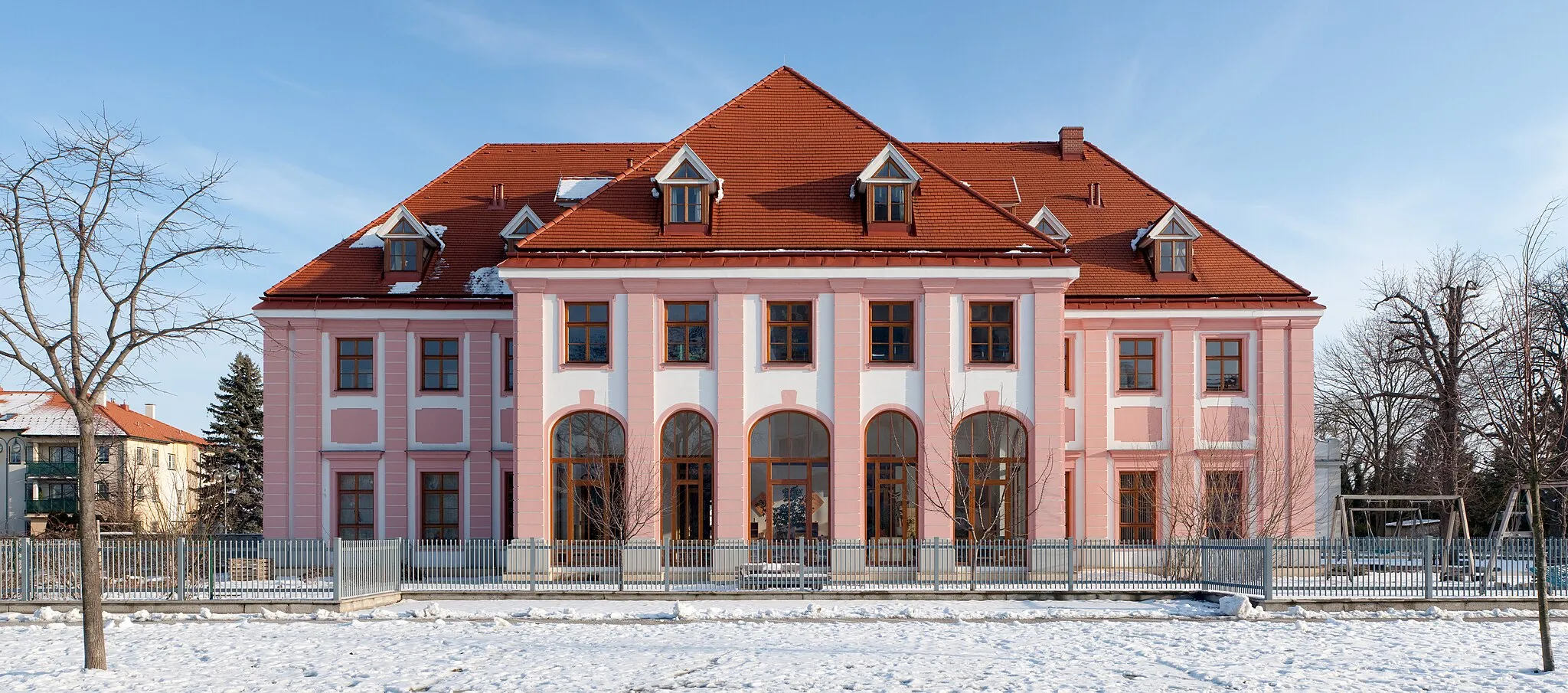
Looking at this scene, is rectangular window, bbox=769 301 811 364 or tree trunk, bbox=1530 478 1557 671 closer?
tree trunk, bbox=1530 478 1557 671

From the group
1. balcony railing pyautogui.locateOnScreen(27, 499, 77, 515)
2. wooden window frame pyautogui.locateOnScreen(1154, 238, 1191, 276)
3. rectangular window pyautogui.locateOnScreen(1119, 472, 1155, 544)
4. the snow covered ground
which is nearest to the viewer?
the snow covered ground

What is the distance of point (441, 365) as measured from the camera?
28672 millimetres

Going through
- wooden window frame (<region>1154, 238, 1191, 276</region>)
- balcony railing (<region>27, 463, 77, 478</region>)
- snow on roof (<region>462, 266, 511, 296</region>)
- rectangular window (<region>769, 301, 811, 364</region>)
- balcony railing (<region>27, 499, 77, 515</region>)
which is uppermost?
wooden window frame (<region>1154, 238, 1191, 276</region>)

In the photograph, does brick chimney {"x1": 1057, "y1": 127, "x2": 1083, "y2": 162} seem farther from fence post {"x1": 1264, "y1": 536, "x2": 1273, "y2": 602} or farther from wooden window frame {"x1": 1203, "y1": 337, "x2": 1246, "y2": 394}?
fence post {"x1": 1264, "y1": 536, "x2": 1273, "y2": 602}

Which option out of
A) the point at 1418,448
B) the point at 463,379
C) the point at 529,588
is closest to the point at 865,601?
the point at 529,588

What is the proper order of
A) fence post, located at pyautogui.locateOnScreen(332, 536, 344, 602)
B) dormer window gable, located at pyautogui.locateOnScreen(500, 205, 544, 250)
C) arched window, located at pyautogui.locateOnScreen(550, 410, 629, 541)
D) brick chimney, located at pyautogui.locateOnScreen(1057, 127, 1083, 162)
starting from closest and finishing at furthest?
fence post, located at pyautogui.locateOnScreen(332, 536, 344, 602)
arched window, located at pyautogui.locateOnScreen(550, 410, 629, 541)
dormer window gable, located at pyautogui.locateOnScreen(500, 205, 544, 250)
brick chimney, located at pyautogui.locateOnScreen(1057, 127, 1083, 162)

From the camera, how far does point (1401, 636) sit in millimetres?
16391

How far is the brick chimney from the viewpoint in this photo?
111 ft

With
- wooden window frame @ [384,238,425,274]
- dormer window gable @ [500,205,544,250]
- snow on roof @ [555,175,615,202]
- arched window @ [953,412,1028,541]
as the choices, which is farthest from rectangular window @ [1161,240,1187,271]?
wooden window frame @ [384,238,425,274]

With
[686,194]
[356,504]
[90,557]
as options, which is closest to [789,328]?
[686,194]

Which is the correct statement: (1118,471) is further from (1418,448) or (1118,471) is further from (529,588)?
(1418,448)

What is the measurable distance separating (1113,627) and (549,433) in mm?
12654

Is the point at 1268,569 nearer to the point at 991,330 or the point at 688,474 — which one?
the point at 991,330

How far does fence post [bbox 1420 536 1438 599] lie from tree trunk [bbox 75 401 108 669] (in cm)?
1978
